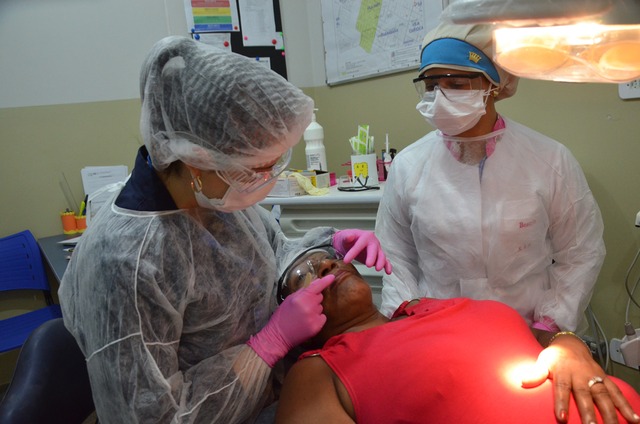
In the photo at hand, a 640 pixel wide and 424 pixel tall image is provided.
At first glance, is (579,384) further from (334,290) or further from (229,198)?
(229,198)

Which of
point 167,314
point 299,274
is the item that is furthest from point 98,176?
point 167,314

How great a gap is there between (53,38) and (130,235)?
2161 mm

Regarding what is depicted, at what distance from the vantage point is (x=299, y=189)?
2.26m

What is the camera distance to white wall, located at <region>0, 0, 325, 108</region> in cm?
254

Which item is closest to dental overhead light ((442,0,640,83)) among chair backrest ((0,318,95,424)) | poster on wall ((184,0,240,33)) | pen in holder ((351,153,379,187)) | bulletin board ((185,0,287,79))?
chair backrest ((0,318,95,424))

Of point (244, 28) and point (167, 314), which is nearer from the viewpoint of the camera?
point (167, 314)

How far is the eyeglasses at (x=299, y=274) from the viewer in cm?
140

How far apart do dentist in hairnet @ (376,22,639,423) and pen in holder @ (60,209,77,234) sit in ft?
6.52

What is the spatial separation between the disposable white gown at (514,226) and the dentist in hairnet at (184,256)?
1.93 feet

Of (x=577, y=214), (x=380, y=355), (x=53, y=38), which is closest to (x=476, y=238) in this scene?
(x=577, y=214)

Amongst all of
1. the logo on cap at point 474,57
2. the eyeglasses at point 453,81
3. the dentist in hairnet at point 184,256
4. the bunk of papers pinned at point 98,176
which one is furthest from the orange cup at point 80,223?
the logo on cap at point 474,57

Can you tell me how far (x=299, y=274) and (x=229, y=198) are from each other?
1.51 ft

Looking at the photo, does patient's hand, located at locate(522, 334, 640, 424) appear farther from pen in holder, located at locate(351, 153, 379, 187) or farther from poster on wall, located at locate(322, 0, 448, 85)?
poster on wall, located at locate(322, 0, 448, 85)

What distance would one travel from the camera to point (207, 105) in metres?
0.94
